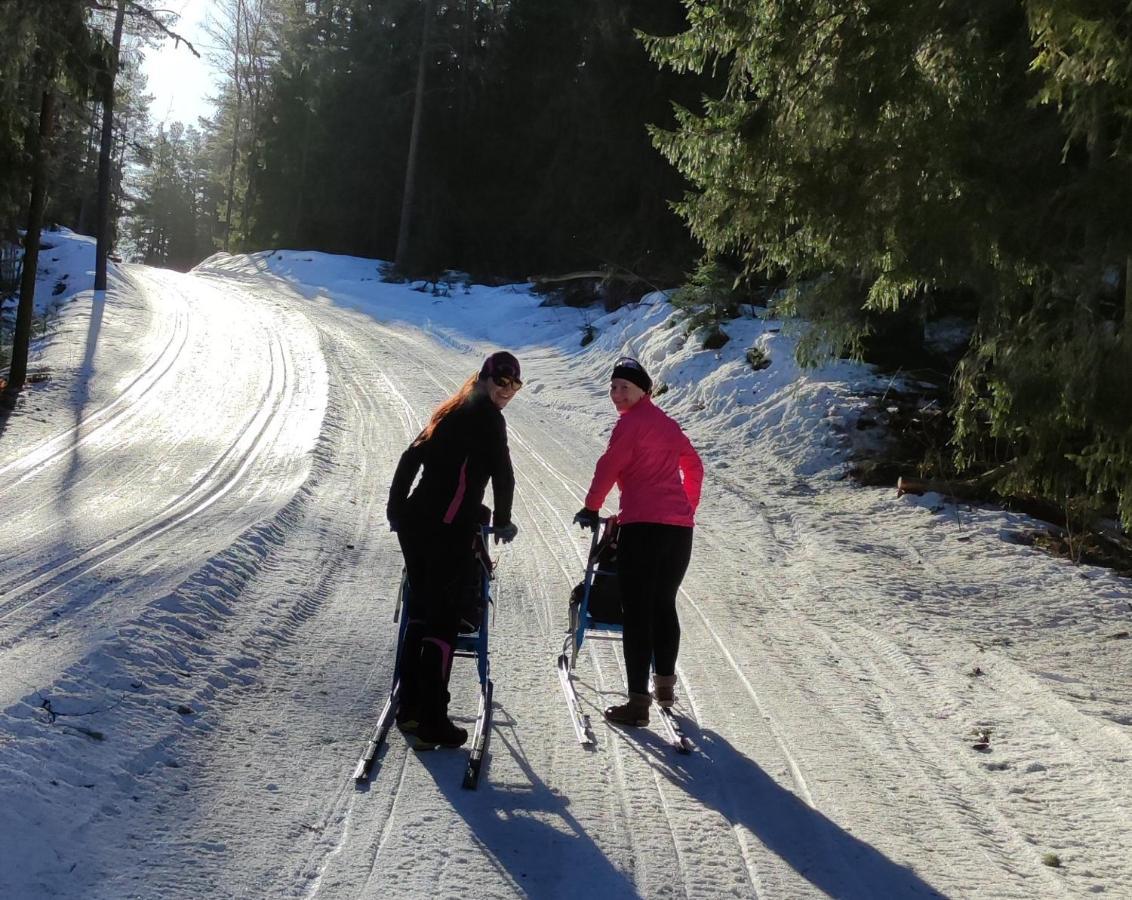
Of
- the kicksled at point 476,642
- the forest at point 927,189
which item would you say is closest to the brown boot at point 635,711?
the kicksled at point 476,642

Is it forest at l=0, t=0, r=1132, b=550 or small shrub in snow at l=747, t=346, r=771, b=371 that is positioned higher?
forest at l=0, t=0, r=1132, b=550

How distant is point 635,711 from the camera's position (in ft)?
18.5

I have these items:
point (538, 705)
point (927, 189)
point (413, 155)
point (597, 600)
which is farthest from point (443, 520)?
point (413, 155)

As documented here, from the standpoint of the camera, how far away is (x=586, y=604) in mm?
6055

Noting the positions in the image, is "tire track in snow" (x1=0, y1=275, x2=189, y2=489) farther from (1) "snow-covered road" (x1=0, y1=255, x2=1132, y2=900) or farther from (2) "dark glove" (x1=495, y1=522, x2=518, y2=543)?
(2) "dark glove" (x1=495, y1=522, x2=518, y2=543)

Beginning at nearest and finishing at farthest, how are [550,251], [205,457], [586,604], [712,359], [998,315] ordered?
[586,604] < [998,315] < [205,457] < [712,359] < [550,251]

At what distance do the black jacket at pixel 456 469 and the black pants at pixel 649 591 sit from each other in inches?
33.7

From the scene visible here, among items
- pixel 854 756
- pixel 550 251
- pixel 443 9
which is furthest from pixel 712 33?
pixel 443 9

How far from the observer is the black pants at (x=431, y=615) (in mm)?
5094

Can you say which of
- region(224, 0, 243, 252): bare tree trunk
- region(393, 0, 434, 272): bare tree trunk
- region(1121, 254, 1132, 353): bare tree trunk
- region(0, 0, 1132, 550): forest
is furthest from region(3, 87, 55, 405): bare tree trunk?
region(224, 0, 243, 252): bare tree trunk

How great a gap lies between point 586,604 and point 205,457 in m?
8.19

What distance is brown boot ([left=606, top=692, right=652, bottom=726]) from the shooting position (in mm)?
5629

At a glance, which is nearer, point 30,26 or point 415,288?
point 30,26

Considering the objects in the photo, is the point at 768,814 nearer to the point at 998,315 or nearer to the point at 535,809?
Result: the point at 535,809
